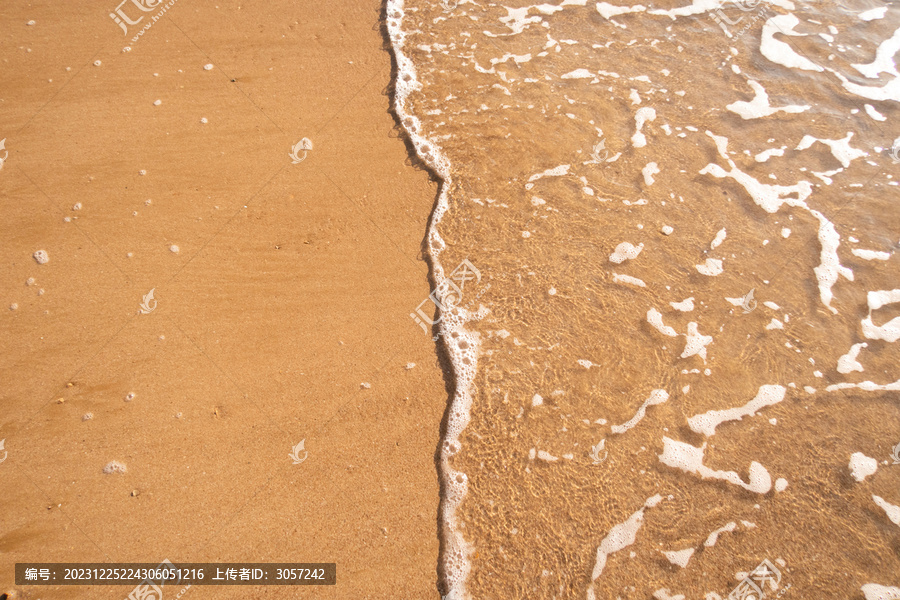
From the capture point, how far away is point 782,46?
5.54 meters

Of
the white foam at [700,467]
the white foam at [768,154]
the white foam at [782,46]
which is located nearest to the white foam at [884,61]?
the white foam at [782,46]

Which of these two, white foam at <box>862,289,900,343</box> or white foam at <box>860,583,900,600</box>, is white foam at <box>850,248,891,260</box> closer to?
white foam at <box>862,289,900,343</box>

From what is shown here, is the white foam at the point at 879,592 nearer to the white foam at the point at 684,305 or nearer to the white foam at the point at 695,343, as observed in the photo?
the white foam at the point at 695,343

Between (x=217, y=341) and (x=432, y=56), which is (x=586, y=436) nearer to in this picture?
(x=217, y=341)

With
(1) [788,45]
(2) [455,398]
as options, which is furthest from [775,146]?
(2) [455,398]

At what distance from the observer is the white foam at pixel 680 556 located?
3006 mm

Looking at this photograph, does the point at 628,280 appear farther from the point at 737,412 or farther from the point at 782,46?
the point at 782,46

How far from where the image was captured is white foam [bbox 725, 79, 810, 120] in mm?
4980

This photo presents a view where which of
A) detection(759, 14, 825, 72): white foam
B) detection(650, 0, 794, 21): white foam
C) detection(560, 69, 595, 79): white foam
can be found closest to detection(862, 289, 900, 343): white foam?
detection(759, 14, 825, 72): white foam

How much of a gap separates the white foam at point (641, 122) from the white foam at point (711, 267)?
1384 millimetres

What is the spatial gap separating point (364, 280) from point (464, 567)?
2176 mm

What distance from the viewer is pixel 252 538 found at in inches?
115

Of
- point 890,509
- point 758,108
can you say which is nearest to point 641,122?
point 758,108

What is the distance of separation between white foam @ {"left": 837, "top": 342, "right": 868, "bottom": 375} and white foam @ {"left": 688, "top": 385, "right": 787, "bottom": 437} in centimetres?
56
